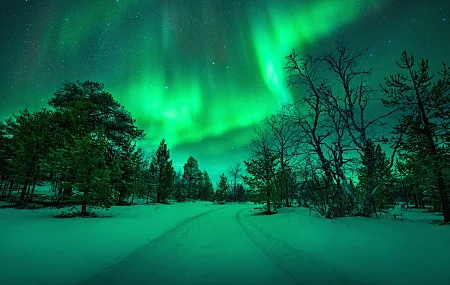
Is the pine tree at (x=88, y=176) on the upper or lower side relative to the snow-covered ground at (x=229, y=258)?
upper

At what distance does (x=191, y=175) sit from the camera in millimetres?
59719

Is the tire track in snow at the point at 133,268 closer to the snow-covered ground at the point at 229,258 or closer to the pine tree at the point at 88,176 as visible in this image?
the snow-covered ground at the point at 229,258

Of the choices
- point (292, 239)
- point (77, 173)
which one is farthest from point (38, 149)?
point (292, 239)

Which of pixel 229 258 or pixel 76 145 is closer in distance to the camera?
pixel 229 258

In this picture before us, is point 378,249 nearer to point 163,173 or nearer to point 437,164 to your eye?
point 437,164

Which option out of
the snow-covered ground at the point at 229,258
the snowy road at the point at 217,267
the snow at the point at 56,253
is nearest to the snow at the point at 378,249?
the snow-covered ground at the point at 229,258

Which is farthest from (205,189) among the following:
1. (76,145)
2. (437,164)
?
(437,164)

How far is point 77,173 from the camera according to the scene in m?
12.5

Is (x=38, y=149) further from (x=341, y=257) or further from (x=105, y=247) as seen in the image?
(x=341, y=257)

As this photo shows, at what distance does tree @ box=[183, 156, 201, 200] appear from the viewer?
5944cm

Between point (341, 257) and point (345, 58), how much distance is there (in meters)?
12.4

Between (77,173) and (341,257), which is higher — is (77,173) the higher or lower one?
the higher one

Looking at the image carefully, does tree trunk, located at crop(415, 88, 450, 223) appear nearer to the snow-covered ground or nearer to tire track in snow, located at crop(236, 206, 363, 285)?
the snow-covered ground

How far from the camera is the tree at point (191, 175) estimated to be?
59.4 m
